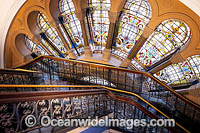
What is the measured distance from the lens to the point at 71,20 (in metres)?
11.6

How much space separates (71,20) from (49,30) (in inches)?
98.6

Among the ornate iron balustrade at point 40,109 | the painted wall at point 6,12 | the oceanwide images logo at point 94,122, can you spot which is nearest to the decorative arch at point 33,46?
the painted wall at point 6,12

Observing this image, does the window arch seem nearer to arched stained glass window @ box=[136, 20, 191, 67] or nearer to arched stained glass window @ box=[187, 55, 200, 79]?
arched stained glass window @ box=[187, 55, 200, 79]

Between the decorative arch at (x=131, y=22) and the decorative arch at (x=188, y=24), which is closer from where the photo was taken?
the decorative arch at (x=188, y=24)

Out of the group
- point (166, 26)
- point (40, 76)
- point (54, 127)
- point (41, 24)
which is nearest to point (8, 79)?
point (40, 76)

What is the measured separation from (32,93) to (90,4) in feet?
32.7

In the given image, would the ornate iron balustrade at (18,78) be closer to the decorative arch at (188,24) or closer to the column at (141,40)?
the column at (141,40)

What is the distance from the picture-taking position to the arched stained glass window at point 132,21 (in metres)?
9.32

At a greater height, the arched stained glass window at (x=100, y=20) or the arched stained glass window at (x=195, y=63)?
the arched stained glass window at (x=100, y=20)

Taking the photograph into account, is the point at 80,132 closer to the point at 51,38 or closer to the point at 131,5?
the point at 131,5

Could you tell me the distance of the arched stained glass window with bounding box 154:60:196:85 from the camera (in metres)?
10.2

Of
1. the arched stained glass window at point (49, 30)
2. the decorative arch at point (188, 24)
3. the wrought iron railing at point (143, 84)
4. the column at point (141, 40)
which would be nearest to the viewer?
the wrought iron railing at point (143, 84)

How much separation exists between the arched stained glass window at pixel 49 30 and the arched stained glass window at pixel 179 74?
11.1 meters

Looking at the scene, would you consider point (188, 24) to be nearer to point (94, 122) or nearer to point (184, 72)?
point (184, 72)
